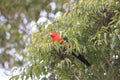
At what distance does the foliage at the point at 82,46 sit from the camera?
10.4 ft

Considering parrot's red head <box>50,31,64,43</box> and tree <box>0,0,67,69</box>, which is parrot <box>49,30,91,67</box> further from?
tree <box>0,0,67,69</box>

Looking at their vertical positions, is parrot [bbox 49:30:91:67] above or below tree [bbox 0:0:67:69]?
below

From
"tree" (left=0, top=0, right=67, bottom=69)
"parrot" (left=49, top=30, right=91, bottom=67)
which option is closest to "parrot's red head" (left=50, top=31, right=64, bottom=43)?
"parrot" (left=49, top=30, right=91, bottom=67)

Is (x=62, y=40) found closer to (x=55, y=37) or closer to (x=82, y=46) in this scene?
(x=55, y=37)

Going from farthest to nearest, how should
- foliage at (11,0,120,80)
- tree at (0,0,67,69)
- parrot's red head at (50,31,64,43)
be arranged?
tree at (0,0,67,69)
parrot's red head at (50,31,64,43)
foliage at (11,0,120,80)

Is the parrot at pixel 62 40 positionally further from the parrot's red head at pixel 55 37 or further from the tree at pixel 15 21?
the tree at pixel 15 21

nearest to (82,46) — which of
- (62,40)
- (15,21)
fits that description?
(62,40)

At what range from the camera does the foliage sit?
317 cm

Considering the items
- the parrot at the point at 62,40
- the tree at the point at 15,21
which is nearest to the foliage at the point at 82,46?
the parrot at the point at 62,40

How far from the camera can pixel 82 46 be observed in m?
3.21

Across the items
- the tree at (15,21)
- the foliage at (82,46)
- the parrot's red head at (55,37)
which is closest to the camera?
the foliage at (82,46)

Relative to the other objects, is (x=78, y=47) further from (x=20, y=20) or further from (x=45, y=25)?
(x=20, y=20)

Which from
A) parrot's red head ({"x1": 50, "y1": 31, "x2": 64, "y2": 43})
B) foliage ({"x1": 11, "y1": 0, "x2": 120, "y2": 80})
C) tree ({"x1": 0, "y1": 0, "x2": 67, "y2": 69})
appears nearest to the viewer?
foliage ({"x1": 11, "y1": 0, "x2": 120, "y2": 80})

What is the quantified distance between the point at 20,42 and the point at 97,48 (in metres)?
5.86
